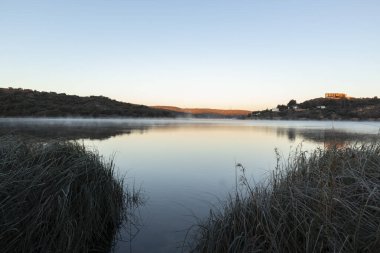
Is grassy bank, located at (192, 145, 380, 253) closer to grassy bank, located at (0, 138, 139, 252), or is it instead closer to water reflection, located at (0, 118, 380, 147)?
grassy bank, located at (0, 138, 139, 252)

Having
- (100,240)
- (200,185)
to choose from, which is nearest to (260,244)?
(100,240)

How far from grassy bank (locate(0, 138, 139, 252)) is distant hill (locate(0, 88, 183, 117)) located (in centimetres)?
7692

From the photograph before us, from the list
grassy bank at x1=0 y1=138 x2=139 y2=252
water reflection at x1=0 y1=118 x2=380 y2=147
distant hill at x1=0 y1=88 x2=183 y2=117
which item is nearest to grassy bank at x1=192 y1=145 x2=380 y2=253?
grassy bank at x1=0 y1=138 x2=139 y2=252

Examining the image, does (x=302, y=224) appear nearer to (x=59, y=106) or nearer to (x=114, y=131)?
(x=114, y=131)

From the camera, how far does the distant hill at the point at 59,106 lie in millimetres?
77250

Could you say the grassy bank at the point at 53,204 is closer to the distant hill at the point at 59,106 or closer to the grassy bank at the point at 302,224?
the grassy bank at the point at 302,224

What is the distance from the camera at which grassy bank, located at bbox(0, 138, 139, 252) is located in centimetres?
379

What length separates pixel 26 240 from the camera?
373 cm

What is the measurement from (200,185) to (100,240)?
15.5 ft

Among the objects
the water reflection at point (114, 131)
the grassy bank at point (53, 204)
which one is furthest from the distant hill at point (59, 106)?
the grassy bank at point (53, 204)

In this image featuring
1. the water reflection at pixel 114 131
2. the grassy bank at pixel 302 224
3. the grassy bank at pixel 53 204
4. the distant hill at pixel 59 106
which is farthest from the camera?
the distant hill at pixel 59 106

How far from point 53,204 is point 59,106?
93.4m

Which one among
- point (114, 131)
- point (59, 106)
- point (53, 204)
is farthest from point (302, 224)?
point (59, 106)

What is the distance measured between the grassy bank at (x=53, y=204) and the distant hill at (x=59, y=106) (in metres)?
76.9
